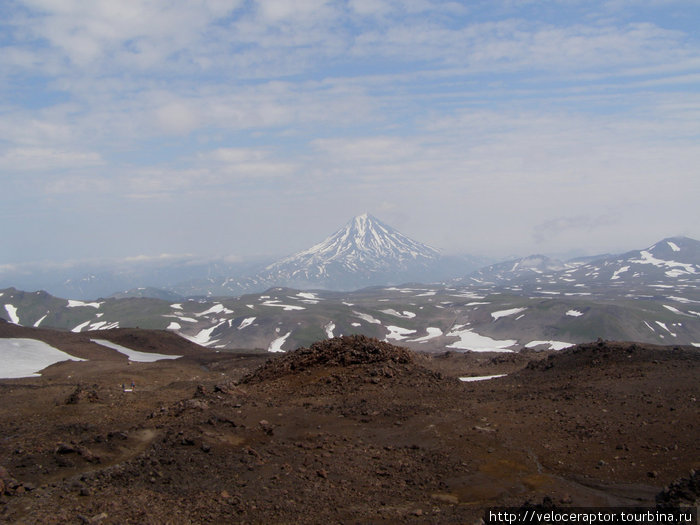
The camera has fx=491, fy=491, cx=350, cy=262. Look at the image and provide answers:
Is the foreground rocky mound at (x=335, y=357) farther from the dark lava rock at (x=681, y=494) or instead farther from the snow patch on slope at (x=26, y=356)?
the snow patch on slope at (x=26, y=356)

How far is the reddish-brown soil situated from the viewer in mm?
10633

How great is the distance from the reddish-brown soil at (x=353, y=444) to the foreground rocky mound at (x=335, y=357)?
10 centimetres

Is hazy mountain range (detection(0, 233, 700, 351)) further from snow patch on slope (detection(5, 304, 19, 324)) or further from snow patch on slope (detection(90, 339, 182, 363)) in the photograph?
snow patch on slope (detection(90, 339, 182, 363))

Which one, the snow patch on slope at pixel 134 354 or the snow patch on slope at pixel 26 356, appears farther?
the snow patch on slope at pixel 134 354

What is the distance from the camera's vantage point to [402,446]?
47.0ft

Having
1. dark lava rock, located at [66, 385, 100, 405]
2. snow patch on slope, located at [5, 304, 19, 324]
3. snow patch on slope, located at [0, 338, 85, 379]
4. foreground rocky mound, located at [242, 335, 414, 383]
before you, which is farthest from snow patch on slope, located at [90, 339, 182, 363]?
snow patch on slope, located at [5, 304, 19, 324]

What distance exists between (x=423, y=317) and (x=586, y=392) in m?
142

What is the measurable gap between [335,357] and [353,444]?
364 inches

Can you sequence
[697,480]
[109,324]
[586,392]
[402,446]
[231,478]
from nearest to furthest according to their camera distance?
[697,480] → [231,478] → [402,446] → [586,392] → [109,324]

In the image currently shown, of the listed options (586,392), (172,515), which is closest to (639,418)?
(586,392)

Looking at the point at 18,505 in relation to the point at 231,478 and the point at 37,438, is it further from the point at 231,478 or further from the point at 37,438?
the point at 37,438

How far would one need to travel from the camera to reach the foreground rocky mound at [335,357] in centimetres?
2312

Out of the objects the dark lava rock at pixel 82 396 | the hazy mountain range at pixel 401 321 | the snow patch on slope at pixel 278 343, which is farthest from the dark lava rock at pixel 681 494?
the snow patch on slope at pixel 278 343

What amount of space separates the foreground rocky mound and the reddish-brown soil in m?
0.10
